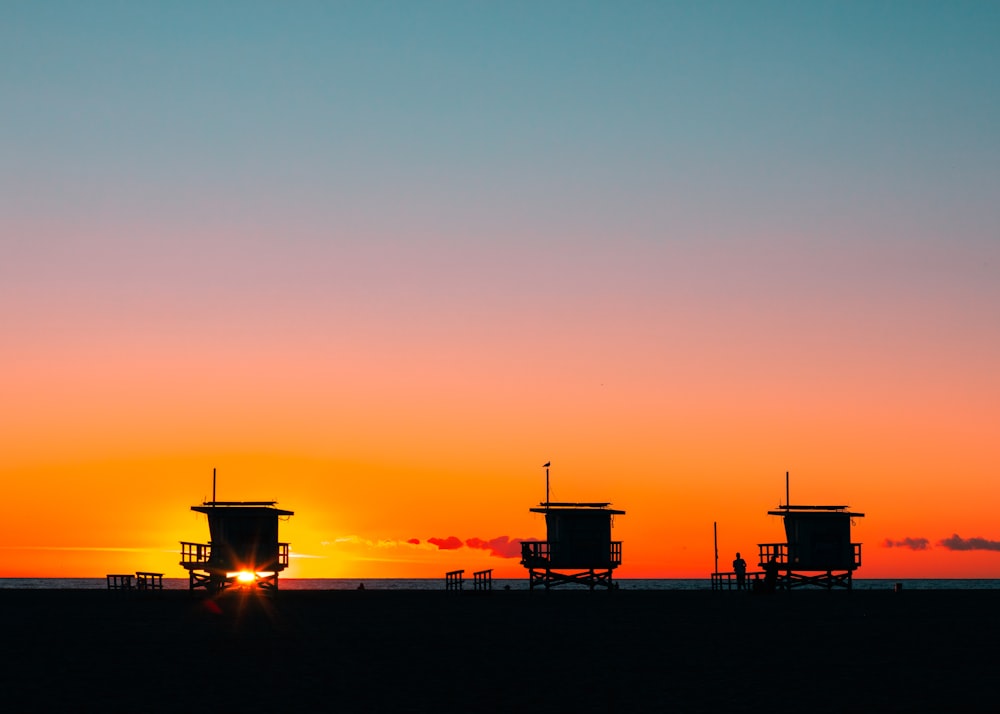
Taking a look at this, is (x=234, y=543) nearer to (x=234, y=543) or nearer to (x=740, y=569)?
(x=234, y=543)

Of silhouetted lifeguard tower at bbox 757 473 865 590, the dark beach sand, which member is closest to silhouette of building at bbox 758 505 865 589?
silhouetted lifeguard tower at bbox 757 473 865 590

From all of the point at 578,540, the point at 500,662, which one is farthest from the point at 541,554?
the point at 500,662

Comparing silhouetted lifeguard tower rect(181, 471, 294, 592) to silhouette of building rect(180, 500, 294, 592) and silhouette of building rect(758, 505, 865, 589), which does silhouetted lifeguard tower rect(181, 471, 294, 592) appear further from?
silhouette of building rect(758, 505, 865, 589)

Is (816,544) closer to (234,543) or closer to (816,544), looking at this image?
(816,544)

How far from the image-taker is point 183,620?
42.7 meters

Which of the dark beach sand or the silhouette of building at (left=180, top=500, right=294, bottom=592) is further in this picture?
the silhouette of building at (left=180, top=500, right=294, bottom=592)

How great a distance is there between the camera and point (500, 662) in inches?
1070

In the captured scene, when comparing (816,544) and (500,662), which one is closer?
(500,662)

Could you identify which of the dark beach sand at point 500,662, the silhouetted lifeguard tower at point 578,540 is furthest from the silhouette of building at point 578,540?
the dark beach sand at point 500,662

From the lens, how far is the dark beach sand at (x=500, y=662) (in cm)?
2073

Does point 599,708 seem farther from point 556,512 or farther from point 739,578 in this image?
point 739,578

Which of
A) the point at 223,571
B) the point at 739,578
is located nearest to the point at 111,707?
the point at 223,571

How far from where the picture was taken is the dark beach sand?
816 inches

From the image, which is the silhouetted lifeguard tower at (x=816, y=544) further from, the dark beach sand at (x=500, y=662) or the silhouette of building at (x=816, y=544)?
the dark beach sand at (x=500, y=662)
